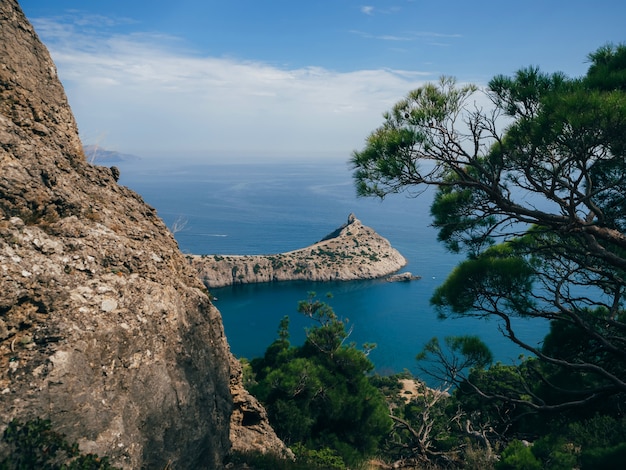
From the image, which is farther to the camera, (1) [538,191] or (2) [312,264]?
(2) [312,264]

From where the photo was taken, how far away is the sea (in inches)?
1619

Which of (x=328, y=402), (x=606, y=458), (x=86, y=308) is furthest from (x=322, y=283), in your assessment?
(x=86, y=308)

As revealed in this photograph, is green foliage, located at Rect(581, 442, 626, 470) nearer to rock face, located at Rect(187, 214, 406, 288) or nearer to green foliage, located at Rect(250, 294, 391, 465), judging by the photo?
green foliage, located at Rect(250, 294, 391, 465)

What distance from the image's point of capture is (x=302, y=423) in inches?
401

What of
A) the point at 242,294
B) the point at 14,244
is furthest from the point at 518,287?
the point at 242,294

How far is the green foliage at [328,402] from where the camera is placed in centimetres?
1022

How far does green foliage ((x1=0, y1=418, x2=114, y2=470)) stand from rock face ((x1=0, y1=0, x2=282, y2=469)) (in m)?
0.08

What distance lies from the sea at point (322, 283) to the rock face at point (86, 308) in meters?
2.83

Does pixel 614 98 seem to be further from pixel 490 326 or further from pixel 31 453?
pixel 490 326

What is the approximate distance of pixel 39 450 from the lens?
135 inches

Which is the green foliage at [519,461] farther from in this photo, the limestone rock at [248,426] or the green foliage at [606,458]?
the limestone rock at [248,426]

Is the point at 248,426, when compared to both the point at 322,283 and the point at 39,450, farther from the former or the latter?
the point at 322,283

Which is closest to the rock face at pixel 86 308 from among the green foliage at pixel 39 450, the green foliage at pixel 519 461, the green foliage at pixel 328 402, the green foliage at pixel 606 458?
the green foliage at pixel 39 450

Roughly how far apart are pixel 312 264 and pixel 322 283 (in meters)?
3.17
